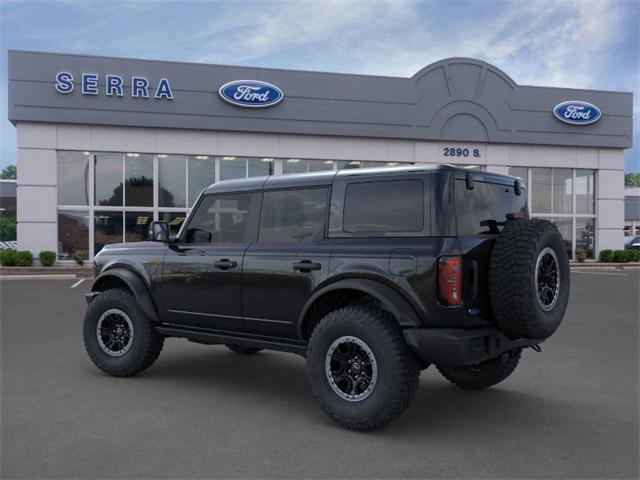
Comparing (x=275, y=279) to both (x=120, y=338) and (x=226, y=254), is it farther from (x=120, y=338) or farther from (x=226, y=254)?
(x=120, y=338)

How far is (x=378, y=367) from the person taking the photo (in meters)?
4.46

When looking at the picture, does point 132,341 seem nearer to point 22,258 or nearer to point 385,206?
point 385,206

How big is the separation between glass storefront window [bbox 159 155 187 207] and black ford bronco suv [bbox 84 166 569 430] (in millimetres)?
18898

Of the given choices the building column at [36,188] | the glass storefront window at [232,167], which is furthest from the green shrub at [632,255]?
the building column at [36,188]

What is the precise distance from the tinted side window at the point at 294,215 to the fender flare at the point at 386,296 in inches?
23.0

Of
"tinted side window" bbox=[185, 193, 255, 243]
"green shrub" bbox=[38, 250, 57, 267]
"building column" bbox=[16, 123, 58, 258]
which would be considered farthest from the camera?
"building column" bbox=[16, 123, 58, 258]

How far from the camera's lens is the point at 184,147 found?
24.7 metres

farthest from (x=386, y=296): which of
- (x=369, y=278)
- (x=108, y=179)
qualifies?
(x=108, y=179)

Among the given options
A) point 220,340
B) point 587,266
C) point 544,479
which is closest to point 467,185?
point 544,479

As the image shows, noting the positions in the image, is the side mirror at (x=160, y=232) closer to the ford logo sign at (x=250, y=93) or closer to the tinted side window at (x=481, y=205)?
the tinted side window at (x=481, y=205)

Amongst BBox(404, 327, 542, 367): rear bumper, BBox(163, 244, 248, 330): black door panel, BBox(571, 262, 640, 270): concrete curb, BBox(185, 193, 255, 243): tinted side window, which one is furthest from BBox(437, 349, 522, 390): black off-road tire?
BBox(571, 262, 640, 270): concrete curb

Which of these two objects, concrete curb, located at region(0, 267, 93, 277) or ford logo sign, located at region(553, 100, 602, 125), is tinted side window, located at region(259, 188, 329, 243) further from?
ford logo sign, located at region(553, 100, 602, 125)

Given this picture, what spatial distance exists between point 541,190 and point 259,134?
559 inches

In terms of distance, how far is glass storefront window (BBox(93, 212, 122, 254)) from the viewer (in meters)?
23.7
